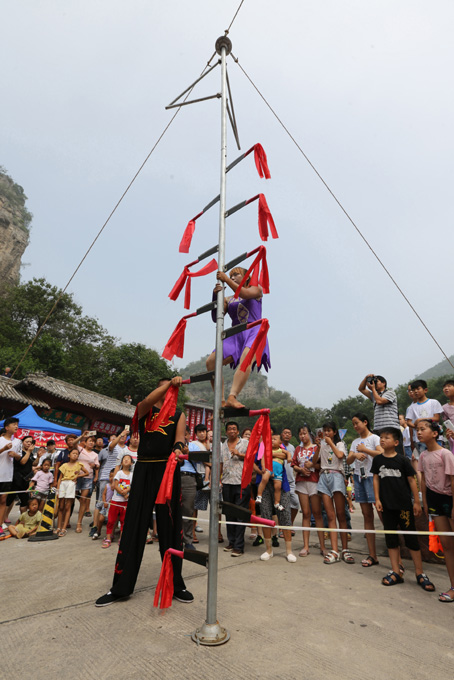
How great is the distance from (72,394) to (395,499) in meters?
22.3

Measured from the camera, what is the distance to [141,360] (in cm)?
3653

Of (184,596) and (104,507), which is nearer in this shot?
(184,596)

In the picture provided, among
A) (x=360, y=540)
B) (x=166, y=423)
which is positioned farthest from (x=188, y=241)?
(x=360, y=540)

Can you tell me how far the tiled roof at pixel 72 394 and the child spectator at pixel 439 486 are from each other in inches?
809

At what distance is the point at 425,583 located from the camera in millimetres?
3633

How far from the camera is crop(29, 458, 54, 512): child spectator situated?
24.2ft

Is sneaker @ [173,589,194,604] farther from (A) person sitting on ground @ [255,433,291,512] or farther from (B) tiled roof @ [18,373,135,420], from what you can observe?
(B) tiled roof @ [18,373,135,420]

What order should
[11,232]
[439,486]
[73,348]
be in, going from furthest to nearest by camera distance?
[11,232]
[73,348]
[439,486]

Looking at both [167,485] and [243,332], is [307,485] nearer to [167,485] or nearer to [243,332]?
[167,485]

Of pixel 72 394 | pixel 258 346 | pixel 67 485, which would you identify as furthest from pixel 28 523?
pixel 72 394

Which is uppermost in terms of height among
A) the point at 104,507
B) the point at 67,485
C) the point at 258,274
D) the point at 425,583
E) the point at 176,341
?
the point at 258,274

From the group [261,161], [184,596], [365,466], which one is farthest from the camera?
[365,466]

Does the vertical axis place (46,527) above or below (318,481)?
below

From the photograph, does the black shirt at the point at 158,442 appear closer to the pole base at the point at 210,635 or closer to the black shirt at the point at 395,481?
the pole base at the point at 210,635
